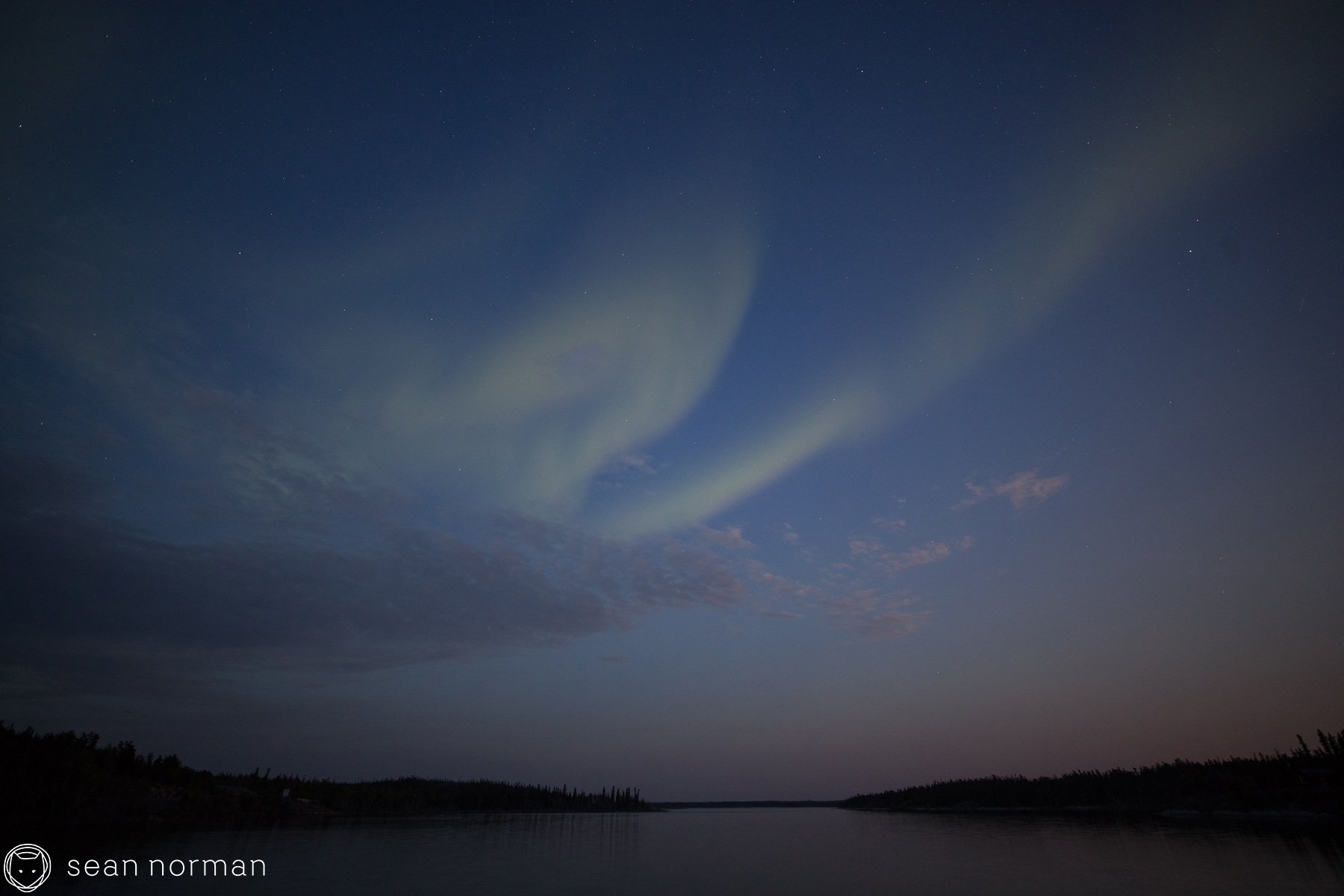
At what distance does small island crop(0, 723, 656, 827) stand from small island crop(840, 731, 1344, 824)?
98392 millimetres

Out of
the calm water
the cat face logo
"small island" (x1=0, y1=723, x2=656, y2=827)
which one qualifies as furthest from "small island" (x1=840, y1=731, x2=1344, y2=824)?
"small island" (x1=0, y1=723, x2=656, y2=827)

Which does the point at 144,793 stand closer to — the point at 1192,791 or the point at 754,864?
the point at 754,864

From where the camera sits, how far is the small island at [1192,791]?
69.6 meters

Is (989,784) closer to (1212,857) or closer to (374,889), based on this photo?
(1212,857)

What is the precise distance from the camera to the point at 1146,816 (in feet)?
270

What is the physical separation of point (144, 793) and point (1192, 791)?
132798 millimetres

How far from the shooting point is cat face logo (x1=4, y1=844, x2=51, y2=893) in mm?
22375

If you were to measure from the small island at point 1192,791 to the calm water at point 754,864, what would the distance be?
26.7m

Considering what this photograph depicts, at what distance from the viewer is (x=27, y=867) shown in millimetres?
25375

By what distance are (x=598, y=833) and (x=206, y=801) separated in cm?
4186

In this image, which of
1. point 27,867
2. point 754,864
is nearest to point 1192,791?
point 754,864

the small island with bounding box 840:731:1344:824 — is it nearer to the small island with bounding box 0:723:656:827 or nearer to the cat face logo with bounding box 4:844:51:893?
the cat face logo with bounding box 4:844:51:893

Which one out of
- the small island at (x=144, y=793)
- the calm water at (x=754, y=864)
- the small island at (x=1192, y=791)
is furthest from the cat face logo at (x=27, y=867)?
the small island at (x=1192, y=791)

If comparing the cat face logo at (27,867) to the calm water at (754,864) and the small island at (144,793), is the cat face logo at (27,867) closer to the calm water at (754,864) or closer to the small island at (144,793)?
the calm water at (754,864)
